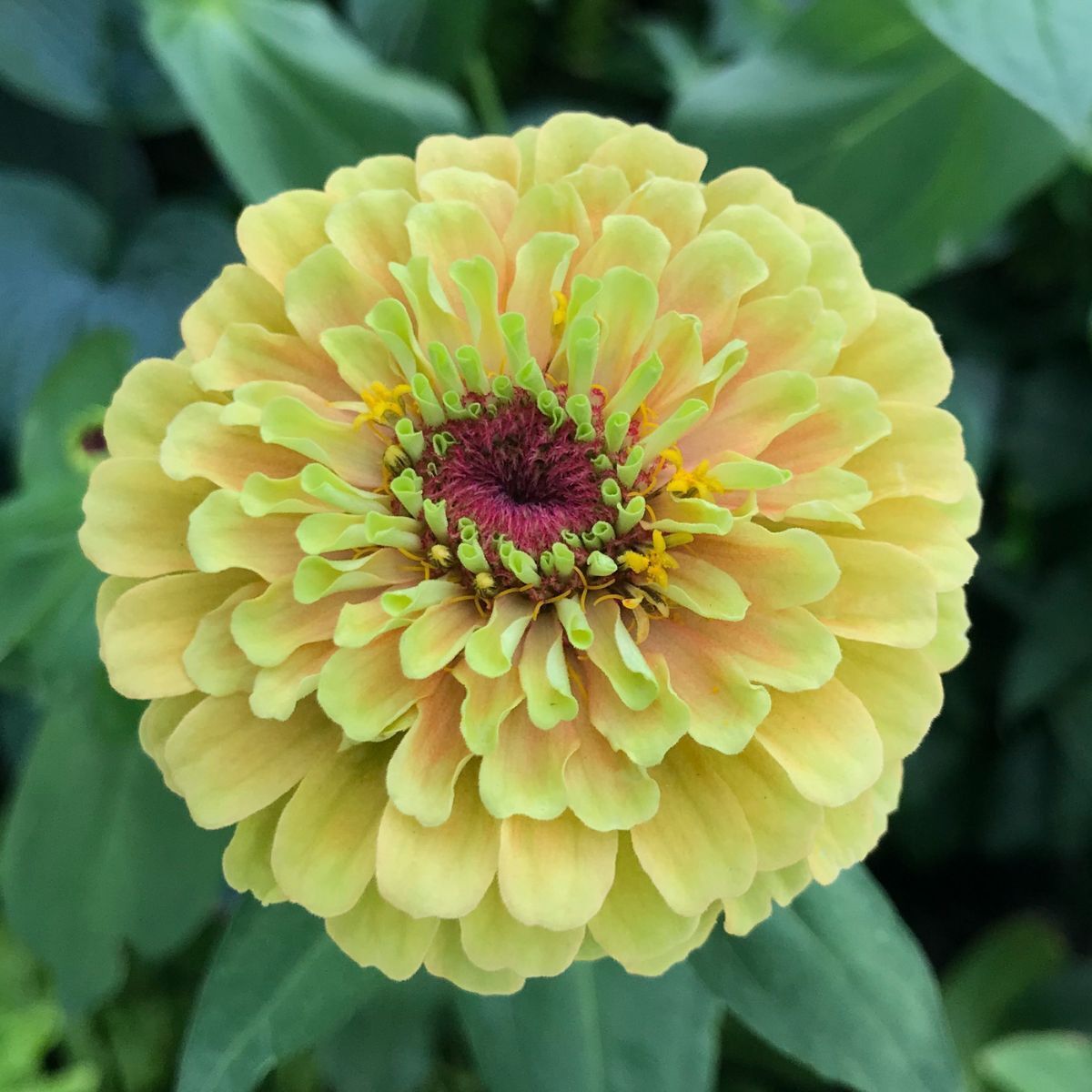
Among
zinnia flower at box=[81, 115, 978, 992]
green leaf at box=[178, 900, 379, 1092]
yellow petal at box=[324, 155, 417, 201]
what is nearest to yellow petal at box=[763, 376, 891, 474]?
zinnia flower at box=[81, 115, 978, 992]

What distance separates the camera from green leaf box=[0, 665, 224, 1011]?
26.5 inches

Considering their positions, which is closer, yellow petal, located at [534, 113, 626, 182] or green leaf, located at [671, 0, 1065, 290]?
yellow petal, located at [534, 113, 626, 182]

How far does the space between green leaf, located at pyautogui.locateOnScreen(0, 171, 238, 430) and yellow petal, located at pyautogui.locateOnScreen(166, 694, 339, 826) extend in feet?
1.64

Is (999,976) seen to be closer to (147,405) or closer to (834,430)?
(834,430)

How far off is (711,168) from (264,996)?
1.83ft

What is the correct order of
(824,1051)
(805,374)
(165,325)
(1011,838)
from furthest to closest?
(1011,838)
(165,325)
(824,1051)
(805,374)

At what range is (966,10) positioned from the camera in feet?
1.73

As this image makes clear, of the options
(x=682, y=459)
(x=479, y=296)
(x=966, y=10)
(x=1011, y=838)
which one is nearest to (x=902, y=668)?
(x=682, y=459)

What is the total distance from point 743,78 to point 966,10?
0.56 feet

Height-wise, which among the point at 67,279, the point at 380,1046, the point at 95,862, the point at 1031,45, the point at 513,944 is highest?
the point at 1031,45

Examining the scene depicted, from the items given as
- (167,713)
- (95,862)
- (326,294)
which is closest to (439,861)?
(167,713)

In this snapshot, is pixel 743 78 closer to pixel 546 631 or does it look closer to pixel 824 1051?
pixel 546 631

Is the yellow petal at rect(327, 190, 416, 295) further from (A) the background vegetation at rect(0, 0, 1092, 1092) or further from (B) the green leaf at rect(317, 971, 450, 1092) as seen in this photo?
(B) the green leaf at rect(317, 971, 450, 1092)

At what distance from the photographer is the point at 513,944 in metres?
0.39
